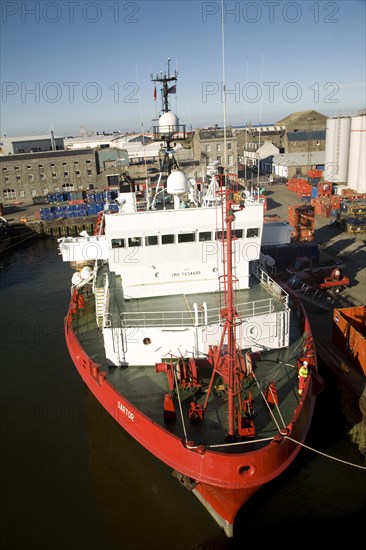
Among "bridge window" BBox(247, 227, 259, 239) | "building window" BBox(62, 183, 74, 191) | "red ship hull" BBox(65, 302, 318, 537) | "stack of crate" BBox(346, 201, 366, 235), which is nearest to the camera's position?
"red ship hull" BBox(65, 302, 318, 537)

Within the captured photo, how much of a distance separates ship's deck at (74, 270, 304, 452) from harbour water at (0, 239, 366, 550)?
Answer: 8.79 ft

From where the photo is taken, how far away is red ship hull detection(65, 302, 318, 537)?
31.8 feet

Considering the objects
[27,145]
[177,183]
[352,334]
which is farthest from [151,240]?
[27,145]

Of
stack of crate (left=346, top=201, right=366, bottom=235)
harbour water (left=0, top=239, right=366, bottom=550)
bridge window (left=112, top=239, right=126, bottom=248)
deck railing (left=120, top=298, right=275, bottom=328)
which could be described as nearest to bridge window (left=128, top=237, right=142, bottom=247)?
bridge window (left=112, top=239, right=126, bottom=248)

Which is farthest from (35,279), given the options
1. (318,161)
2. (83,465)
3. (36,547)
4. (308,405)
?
(318,161)

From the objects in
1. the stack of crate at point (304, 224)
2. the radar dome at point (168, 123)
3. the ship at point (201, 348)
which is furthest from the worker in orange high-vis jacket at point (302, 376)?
the stack of crate at point (304, 224)

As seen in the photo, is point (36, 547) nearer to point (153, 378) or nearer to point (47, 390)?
point (153, 378)

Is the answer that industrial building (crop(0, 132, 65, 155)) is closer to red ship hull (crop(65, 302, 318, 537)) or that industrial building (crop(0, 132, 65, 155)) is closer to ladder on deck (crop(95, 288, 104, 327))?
ladder on deck (crop(95, 288, 104, 327))

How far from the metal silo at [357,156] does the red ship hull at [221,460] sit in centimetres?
3691


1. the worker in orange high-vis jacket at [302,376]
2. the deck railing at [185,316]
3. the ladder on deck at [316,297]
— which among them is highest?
the deck railing at [185,316]

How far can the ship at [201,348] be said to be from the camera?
1018 centimetres

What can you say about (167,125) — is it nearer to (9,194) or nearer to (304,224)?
(304,224)

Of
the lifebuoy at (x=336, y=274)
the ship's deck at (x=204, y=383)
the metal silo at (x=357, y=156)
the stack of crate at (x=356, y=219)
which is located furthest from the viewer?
the metal silo at (x=357, y=156)

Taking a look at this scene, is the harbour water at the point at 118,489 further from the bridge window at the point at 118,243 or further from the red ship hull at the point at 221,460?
the bridge window at the point at 118,243
